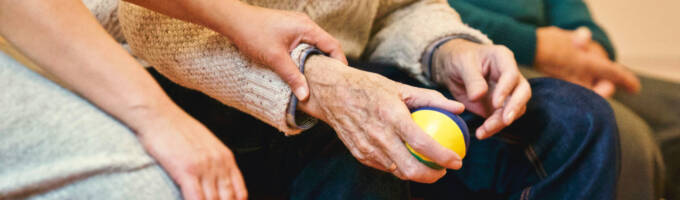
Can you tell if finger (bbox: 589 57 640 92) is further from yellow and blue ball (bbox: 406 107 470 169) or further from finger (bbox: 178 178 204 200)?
finger (bbox: 178 178 204 200)

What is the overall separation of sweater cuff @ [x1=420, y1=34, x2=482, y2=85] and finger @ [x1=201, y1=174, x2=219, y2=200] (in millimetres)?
410

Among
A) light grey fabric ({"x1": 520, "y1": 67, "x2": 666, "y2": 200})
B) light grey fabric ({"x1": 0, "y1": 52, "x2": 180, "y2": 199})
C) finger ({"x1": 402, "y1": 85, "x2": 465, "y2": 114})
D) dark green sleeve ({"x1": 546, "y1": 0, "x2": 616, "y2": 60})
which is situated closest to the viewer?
light grey fabric ({"x1": 0, "y1": 52, "x2": 180, "y2": 199})

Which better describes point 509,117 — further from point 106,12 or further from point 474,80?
point 106,12

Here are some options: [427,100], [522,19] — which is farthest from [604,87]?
[427,100]

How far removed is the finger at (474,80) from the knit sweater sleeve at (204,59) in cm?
23

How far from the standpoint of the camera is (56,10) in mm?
385

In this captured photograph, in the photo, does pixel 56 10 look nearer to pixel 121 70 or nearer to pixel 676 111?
pixel 121 70

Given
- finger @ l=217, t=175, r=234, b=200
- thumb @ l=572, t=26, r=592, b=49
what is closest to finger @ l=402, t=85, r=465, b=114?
finger @ l=217, t=175, r=234, b=200

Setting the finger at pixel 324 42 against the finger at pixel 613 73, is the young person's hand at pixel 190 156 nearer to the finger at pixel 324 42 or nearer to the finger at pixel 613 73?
the finger at pixel 324 42

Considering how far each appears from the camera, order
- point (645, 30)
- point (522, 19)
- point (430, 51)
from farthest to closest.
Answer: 1. point (645, 30)
2. point (522, 19)
3. point (430, 51)

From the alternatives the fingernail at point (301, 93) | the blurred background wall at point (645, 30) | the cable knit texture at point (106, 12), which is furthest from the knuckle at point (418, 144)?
the blurred background wall at point (645, 30)

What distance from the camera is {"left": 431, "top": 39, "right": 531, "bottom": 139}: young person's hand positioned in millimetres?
555

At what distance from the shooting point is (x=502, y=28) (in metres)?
0.75

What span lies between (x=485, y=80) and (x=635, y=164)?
33 cm
